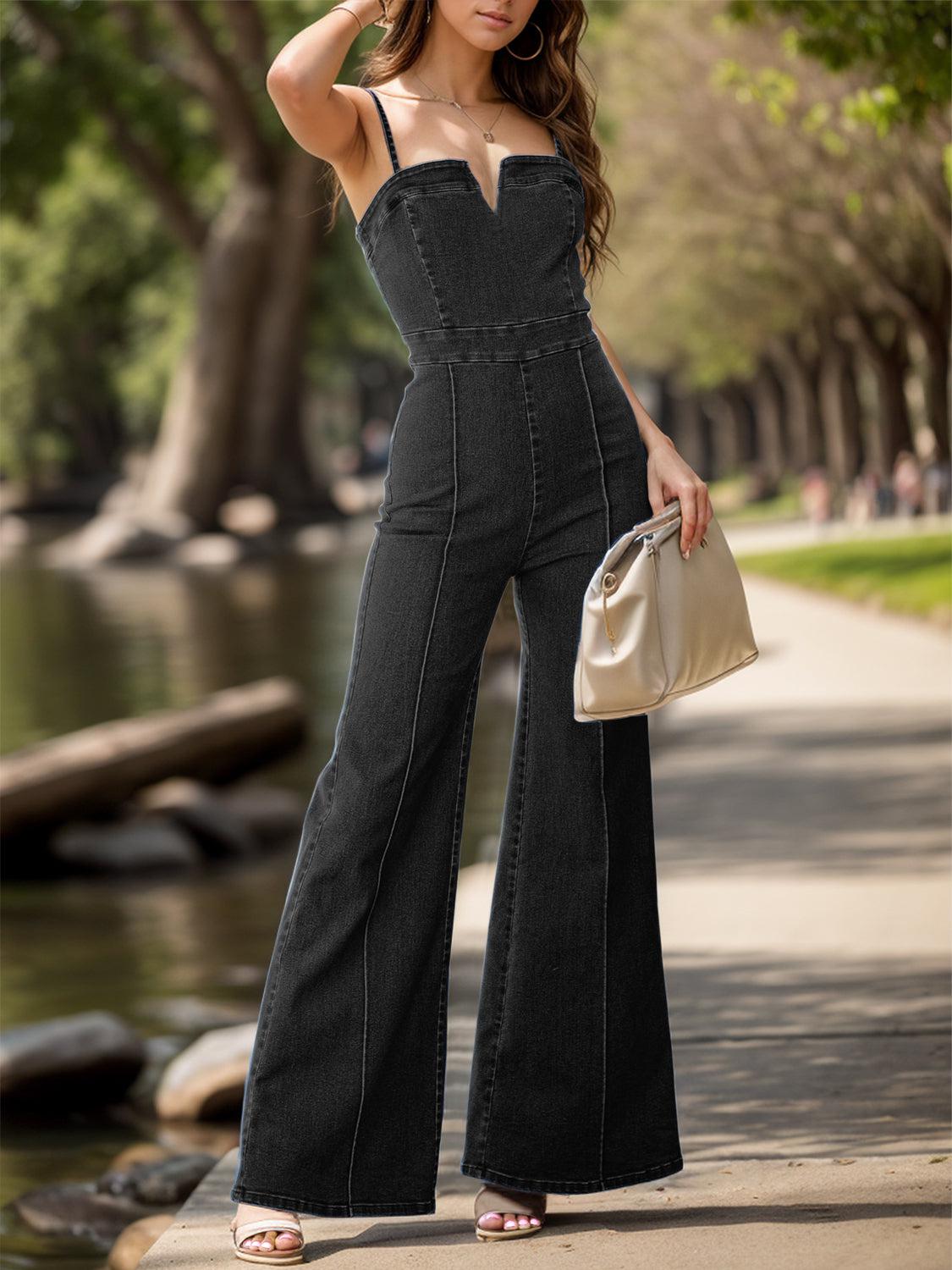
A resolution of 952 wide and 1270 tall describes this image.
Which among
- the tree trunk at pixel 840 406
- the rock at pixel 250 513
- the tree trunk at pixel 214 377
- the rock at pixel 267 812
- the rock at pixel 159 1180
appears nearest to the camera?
the rock at pixel 159 1180

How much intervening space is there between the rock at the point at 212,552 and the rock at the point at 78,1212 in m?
28.2

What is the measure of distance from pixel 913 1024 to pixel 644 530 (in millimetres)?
2098

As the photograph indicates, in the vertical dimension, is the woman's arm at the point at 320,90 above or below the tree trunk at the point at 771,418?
below

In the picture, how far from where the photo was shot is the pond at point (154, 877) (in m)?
5.46

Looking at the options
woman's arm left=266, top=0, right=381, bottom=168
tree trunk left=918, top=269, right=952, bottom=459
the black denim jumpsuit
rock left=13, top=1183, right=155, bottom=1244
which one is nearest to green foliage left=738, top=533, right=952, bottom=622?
tree trunk left=918, top=269, right=952, bottom=459

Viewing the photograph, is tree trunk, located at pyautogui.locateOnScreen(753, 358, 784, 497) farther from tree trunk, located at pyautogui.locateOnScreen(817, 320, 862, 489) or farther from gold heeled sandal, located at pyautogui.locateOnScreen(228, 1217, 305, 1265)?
gold heeled sandal, located at pyautogui.locateOnScreen(228, 1217, 305, 1265)

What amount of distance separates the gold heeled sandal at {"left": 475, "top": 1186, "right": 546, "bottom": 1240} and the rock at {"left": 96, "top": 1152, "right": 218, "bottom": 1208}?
1.66 meters

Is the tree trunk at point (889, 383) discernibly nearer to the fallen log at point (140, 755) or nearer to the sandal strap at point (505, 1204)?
the fallen log at point (140, 755)

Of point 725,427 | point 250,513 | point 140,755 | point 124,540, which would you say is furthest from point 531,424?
point 725,427

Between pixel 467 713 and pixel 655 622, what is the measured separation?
13.9 inches

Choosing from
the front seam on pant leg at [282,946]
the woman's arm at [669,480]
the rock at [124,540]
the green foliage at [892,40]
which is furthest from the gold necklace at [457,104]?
the rock at [124,540]

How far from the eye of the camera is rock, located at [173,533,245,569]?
33.6m

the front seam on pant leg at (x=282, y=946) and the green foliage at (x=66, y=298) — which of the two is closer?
the front seam on pant leg at (x=282, y=946)

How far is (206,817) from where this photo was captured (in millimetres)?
9797
